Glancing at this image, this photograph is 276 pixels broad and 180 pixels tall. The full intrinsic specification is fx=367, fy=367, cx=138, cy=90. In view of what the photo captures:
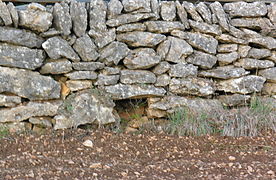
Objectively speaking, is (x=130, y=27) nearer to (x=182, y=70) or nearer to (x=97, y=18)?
(x=97, y=18)

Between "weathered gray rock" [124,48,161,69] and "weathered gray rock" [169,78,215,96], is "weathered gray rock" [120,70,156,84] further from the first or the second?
"weathered gray rock" [169,78,215,96]

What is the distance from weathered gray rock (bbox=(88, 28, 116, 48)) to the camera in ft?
13.6

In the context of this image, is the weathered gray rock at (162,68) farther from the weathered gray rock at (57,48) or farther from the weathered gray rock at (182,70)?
the weathered gray rock at (57,48)

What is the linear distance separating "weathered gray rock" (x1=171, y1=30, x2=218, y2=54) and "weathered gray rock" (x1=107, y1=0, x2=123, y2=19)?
0.71 meters

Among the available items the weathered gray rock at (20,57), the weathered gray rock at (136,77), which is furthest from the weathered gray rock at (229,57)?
the weathered gray rock at (20,57)

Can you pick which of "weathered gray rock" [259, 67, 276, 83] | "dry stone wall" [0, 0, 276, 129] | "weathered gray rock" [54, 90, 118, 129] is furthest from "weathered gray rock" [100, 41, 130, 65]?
"weathered gray rock" [259, 67, 276, 83]

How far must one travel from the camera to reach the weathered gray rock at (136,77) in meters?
4.24

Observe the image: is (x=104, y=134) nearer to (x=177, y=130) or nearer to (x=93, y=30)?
(x=177, y=130)

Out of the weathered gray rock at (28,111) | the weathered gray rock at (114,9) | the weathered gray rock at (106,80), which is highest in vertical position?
the weathered gray rock at (114,9)

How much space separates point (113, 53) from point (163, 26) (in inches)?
26.6

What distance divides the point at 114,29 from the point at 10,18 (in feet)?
3.71

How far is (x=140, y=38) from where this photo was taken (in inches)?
167

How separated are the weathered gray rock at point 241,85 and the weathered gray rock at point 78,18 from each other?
5.92 ft

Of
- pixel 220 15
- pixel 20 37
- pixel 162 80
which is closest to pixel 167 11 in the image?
pixel 220 15
